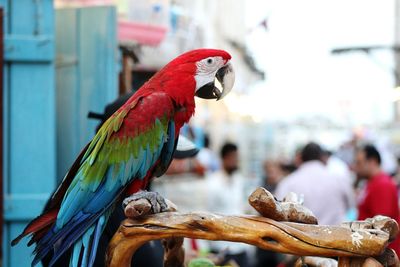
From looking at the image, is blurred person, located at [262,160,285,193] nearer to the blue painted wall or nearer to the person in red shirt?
the person in red shirt

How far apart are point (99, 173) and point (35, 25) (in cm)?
149

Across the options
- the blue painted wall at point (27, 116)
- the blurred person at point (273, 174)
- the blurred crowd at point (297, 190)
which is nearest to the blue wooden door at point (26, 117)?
the blue painted wall at point (27, 116)

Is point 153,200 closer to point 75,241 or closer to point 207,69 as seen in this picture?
point 75,241

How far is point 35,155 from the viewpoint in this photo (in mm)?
3041

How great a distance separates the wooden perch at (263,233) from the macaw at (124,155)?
0.13 meters

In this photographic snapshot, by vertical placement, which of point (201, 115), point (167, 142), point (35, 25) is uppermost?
point (35, 25)

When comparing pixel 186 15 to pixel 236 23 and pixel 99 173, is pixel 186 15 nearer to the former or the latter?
pixel 236 23

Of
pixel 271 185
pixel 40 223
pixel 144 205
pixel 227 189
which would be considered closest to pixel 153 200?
pixel 144 205

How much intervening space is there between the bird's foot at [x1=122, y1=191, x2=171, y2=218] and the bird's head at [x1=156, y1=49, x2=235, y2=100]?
1.09 ft

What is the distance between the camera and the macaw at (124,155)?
1.73 meters

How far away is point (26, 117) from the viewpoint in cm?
304

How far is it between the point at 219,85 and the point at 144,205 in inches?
19.6

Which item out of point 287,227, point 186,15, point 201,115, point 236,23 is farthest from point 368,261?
point 201,115

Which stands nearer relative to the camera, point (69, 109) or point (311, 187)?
point (69, 109)
